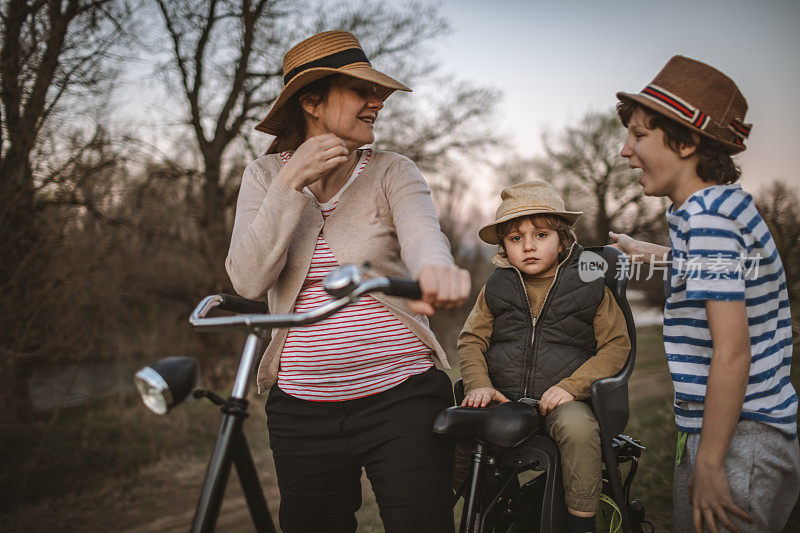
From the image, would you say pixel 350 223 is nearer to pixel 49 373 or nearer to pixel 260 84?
pixel 49 373

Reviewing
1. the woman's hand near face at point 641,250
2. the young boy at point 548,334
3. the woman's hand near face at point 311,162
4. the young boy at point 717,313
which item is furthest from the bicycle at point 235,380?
the woman's hand near face at point 641,250

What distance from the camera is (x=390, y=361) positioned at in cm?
189

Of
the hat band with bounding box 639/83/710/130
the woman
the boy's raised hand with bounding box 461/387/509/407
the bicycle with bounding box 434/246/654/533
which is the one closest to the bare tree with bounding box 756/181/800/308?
the bicycle with bounding box 434/246/654/533

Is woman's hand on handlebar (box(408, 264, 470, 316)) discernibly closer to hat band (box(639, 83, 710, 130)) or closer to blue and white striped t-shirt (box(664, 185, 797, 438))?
blue and white striped t-shirt (box(664, 185, 797, 438))

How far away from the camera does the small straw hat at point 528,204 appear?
2.53 metres

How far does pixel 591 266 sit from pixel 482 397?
0.75 metres

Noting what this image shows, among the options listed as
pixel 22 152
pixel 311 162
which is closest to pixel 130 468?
pixel 22 152

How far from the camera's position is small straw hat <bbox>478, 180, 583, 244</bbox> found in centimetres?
253

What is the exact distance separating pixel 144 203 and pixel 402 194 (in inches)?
268

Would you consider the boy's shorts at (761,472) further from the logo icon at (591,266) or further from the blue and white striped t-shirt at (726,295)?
the logo icon at (591,266)

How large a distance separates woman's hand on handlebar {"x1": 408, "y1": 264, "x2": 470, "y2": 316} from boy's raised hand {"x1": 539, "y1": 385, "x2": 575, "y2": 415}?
965 mm

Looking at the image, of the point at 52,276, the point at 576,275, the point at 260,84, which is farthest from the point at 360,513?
the point at 260,84

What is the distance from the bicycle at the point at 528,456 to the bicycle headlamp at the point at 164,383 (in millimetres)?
793

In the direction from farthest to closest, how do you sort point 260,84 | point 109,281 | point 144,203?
point 260,84 → point 144,203 → point 109,281
